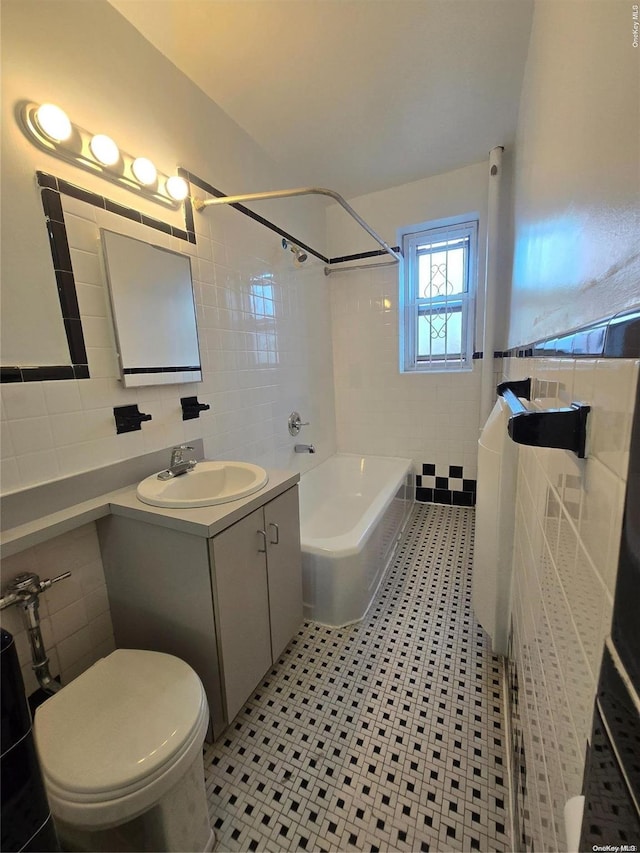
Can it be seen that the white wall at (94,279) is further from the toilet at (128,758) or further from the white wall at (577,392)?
the white wall at (577,392)

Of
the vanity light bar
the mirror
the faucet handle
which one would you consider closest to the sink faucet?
the faucet handle

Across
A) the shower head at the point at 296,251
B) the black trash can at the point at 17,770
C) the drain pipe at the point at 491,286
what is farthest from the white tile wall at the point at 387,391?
the black trash can at the point at 17,770

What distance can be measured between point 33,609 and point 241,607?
61 cm

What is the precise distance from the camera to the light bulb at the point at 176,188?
140cm

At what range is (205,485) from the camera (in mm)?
1460

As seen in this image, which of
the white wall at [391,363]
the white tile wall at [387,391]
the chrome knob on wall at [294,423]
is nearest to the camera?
the chrome knob on wall at [294,423]

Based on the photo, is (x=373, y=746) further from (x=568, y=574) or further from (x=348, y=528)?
(x=348, y=528)

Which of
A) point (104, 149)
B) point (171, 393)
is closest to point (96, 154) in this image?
point (104, 149)

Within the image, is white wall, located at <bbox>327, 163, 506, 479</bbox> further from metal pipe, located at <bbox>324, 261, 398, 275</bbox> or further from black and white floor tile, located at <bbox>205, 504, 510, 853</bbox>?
black and white floor tile, located at <bbox>205, 504, 510, 853</bbox>

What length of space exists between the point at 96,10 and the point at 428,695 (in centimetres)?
277

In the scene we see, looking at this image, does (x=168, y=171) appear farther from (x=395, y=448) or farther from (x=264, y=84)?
(x=395, y=448)

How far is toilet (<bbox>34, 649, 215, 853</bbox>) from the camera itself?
0.71 metres

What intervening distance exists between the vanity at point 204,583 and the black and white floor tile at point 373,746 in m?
0.17

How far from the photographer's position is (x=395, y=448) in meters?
2.95
